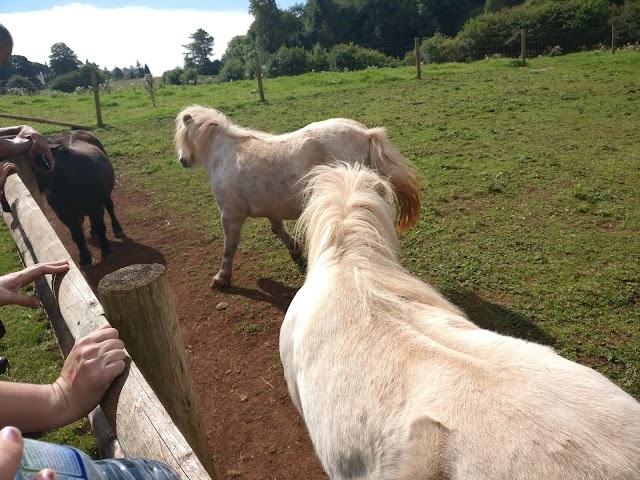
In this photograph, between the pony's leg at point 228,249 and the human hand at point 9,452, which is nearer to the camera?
the human hand at point 9,452

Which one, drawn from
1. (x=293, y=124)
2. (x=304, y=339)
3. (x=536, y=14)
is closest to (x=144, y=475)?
(x=304, y=339)

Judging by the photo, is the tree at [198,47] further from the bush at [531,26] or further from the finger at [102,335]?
the finger at [102,335]

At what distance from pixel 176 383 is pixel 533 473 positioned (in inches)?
56.6

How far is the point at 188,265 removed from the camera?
561 cm

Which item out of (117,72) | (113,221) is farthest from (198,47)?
(113,221)

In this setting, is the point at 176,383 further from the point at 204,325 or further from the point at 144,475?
the point at 204,325

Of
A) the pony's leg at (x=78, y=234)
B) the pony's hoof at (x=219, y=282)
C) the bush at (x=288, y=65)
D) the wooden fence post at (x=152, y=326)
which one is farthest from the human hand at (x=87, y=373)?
the bush at (x=288, y=65)

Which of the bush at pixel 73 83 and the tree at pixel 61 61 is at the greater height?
the tree at pixel 61 61

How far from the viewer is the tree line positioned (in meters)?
26.7

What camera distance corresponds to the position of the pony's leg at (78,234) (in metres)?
5.51

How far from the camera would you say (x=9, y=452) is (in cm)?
77

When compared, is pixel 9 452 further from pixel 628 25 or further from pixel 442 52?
pixel 628 25

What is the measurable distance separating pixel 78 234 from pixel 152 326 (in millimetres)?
4410

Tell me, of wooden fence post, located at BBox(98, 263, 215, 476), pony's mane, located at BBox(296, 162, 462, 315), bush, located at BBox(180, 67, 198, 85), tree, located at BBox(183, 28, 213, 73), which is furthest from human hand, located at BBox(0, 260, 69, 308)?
tree, located at BBox(183, 28, 213, 73)
